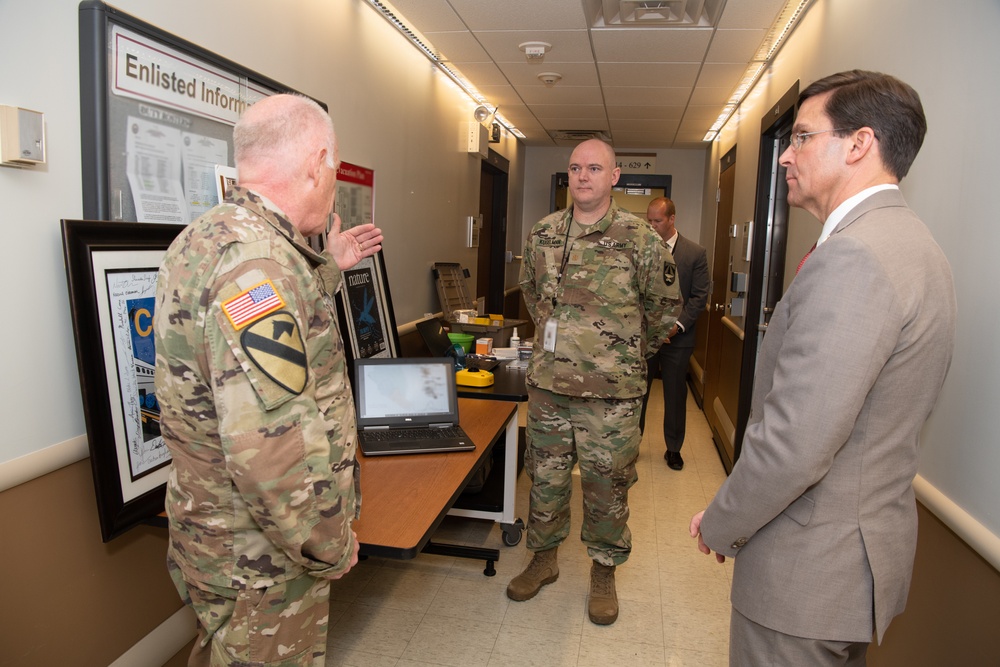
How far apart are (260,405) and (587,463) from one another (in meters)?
1.62

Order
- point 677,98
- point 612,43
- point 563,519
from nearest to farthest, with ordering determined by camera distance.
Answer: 1. point 563,519
2. point 612,43
3. point 677,98

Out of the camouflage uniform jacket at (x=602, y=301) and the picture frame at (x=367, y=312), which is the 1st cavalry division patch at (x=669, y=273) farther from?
the picture frame at (x=367, y=312)

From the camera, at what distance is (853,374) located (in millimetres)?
997

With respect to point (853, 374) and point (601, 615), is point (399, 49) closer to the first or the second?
point (601, 615)

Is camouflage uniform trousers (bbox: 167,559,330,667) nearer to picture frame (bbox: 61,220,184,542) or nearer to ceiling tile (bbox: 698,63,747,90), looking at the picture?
picture frame (bbox: 61,220,184,542)

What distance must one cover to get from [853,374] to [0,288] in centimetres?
163

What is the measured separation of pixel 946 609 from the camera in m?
1.47

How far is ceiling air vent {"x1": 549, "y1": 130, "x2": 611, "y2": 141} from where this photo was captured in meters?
6.77

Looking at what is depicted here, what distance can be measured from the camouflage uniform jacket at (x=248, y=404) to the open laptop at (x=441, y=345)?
2007 mm

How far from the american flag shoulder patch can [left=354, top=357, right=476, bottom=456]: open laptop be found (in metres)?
1.10

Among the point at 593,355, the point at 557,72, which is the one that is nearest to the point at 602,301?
the point at 593,355

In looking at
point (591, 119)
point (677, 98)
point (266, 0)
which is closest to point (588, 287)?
point (266, 0)

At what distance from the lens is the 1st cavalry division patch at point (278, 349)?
1.08 m

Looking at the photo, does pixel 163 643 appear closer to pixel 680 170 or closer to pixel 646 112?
pixel 646 112
